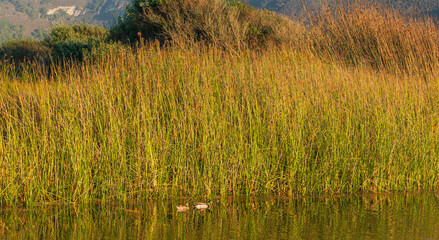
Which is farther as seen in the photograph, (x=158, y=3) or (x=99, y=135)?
(x=158, y=3)

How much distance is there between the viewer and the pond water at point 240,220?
3.29 metres

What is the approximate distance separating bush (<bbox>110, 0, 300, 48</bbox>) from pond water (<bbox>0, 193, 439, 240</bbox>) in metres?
6.01

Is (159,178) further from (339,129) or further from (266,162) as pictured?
(339,129)

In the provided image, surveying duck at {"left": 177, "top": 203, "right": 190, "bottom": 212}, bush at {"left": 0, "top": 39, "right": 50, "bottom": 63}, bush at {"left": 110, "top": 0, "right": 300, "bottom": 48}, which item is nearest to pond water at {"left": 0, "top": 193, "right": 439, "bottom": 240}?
duck at {"left": 177, "top": 203, "right": 190, "bottom": 212}

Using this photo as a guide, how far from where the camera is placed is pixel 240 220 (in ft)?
11.9

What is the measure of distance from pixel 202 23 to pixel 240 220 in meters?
7.37

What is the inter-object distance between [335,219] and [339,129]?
1.41 metres

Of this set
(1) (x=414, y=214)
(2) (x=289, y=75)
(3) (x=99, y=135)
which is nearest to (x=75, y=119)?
(3) (x=99, y=135)

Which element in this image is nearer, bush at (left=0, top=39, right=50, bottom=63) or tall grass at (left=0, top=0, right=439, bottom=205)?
tall grass at (left=0, top=0, right=439, bottom=205)

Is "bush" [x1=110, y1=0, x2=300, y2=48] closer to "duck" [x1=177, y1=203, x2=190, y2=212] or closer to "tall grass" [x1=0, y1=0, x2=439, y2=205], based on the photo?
"tall grass" [x1=0, y1=0, x2=439, y2=205]

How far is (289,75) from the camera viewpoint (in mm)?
5457

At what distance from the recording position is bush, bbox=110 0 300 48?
10.0m

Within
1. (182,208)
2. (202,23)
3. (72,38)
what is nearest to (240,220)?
(182,208)

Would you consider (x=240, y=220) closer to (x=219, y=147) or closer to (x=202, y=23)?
(x=219, y=147)
